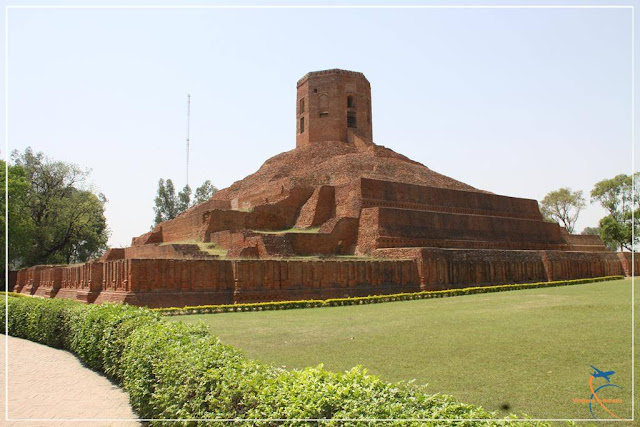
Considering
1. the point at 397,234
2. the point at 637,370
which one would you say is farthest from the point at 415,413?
the point at 397,234

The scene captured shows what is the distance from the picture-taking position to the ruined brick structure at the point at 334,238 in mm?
14164

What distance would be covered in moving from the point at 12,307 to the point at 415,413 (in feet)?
36.2

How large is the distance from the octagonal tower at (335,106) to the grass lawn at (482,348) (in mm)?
21804

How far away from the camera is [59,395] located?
5.61 m

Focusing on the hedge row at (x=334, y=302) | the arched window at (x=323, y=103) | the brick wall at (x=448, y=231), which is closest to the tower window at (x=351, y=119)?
the arched window at (x=323, y=103)

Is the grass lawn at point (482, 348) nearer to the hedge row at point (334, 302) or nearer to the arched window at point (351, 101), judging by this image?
the hedge row at point (334, 302)

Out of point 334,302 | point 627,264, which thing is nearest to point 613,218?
point 627,264

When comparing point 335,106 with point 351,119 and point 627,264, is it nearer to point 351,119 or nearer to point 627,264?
point 351,119

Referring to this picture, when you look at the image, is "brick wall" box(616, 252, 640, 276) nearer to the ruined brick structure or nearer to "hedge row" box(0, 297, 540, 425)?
the ruined brick structure

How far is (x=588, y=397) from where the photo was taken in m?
4.01

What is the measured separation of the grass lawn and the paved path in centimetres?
142

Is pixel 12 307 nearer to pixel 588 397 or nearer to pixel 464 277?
pixel 588 397

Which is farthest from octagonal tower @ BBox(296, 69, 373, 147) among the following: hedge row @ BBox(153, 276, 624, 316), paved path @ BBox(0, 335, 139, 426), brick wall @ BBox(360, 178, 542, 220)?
paved path @ BBox(0, 335, 139, 426)

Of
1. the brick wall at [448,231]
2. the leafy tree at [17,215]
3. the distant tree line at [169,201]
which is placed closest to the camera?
the brick wall at [448,231]
